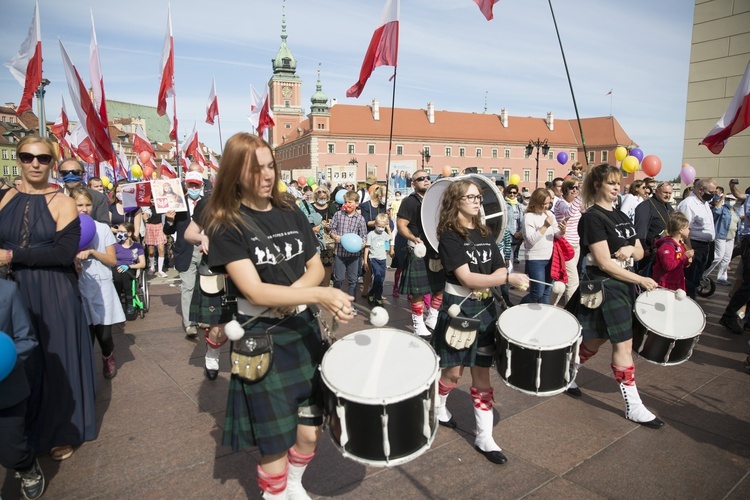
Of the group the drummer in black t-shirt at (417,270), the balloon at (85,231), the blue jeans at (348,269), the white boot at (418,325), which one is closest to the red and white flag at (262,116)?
the blue jeans at (348,269)

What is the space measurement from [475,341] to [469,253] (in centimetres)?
58

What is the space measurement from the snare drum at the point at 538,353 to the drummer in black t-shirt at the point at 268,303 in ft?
4.17

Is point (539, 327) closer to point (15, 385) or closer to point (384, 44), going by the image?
point (15, 385)

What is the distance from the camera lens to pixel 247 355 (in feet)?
6.66

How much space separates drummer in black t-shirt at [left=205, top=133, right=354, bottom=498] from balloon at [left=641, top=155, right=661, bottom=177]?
346 inches

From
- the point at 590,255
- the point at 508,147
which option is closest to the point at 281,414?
the point at 590,255

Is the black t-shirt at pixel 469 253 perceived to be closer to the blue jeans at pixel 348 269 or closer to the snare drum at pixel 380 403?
the snare drum at pixel 380 403

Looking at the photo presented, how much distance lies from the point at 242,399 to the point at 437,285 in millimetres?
3630

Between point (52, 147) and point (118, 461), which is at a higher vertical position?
point (52, 147)

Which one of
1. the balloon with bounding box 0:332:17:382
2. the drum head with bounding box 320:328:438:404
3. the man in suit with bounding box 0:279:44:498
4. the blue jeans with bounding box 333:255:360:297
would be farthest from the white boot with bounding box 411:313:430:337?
the balloon with bounding box 0:332:17:382

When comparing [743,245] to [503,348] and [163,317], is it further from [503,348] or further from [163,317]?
[163,317]

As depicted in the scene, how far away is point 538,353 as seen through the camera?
9.12 ft

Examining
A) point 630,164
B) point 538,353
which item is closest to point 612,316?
point 538,353

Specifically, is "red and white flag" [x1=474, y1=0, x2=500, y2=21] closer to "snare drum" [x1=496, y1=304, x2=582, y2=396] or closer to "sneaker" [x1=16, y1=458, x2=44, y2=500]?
"snare drum" [x1=496, y1=304, x2=582, y2=396]
